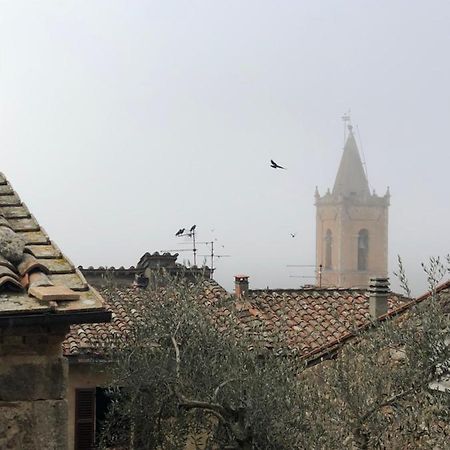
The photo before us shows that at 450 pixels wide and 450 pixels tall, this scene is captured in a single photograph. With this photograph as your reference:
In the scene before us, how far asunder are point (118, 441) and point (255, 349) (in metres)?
1.61

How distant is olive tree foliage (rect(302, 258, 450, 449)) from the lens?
559cm

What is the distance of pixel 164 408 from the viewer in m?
6.10

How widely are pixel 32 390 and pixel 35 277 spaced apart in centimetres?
67

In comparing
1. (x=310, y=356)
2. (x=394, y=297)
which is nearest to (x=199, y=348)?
(x=310, y=356)

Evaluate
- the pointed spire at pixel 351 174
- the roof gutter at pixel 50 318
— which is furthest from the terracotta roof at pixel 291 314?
the pointed spire at pixel 351 174

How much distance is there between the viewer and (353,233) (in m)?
61.6

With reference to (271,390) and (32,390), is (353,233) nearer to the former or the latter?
(271,390)

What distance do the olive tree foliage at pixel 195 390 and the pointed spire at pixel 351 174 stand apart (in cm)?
5644

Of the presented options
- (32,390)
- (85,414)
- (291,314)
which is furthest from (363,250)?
Answer: (32,390)

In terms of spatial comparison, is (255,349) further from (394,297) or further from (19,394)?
(394,297)

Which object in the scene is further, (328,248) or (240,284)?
(328,248)

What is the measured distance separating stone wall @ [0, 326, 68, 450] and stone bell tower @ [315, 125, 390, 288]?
56749 mm

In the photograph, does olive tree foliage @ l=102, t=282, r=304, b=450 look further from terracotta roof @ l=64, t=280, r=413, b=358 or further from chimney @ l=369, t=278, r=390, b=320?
chimney @ l=369, t=278, r=390, b=320

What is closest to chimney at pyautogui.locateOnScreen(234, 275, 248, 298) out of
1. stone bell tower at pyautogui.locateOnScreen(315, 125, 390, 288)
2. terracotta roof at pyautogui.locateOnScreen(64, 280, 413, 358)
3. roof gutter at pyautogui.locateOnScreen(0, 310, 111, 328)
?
terracotta roof at pyautogui.locateOnScreen(64, 280, 413, 358)
